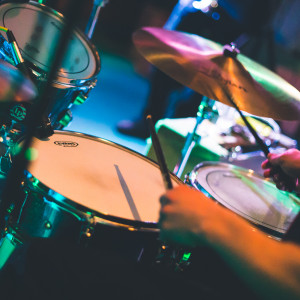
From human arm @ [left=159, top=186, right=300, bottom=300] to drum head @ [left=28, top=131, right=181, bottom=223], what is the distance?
204 millimetres

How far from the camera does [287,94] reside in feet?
3.99

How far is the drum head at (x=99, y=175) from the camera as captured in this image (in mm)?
793

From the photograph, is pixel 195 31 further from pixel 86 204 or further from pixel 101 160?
pixel 86 204

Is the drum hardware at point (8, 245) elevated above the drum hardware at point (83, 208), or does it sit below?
below

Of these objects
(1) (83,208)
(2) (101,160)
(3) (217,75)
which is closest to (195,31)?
(3) (217,75)

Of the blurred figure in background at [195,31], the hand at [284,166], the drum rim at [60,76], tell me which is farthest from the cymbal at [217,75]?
the blurred figure in background at [195,31]

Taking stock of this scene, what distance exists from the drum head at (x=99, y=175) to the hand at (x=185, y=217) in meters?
0.19

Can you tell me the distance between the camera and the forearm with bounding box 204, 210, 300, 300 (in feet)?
1.65

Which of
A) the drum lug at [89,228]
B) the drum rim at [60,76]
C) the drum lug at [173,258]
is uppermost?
the drum rim at [60,76]

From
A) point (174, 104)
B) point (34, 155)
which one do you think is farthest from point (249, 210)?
point (174, 104)

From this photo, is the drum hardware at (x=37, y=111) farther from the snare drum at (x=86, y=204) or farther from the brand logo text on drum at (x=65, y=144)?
the brand logo text on drum at (x=65, y=144)

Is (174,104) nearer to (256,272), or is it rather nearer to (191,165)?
(191,165)

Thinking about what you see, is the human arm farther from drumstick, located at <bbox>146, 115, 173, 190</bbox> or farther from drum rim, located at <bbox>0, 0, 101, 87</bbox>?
drum rim, located at <bbox>0, 0, 101, 87</bbox>

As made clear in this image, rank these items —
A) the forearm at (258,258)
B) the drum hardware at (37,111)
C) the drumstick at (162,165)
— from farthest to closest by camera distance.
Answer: the drumstick at (162,165)
the forearm at (258,258)
the drum hardware at (37,111)
